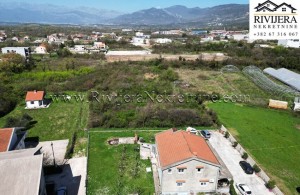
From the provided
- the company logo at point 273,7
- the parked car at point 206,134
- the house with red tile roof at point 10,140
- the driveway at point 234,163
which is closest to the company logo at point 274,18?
the company logo at point 273,7

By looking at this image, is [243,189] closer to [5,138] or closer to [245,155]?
[245,155]

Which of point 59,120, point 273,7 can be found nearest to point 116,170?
point 59,120

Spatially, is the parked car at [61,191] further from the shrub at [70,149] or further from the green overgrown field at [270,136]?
the green overgrown field at [270,136]

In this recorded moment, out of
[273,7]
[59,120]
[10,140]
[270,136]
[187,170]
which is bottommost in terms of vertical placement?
[270,136]

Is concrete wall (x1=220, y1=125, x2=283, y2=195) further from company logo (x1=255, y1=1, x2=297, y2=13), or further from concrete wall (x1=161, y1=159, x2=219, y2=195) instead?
company logo (x1=255, y1=1, x2=297, y2=13)

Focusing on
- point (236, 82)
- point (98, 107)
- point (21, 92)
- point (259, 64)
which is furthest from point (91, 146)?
point (259, 64)

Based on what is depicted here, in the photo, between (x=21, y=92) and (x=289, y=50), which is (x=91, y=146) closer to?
(x=21, y=92)

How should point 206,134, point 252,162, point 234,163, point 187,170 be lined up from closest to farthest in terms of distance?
point 187,170 < point 252,162 < point 234,163 < point 206,134
